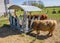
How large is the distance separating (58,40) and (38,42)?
149cm

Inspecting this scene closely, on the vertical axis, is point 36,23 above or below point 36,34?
above

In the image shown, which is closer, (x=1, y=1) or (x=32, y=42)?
(x=32, y=42)

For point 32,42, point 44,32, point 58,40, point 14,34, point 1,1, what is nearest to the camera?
point 32,42

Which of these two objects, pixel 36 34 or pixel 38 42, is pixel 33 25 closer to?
pixel 36 34

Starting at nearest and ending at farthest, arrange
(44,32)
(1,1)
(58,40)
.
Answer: (58,40), (44,32), (1,1)

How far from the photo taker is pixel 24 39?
38.1ft

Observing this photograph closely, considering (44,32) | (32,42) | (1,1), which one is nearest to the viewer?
(32,42)

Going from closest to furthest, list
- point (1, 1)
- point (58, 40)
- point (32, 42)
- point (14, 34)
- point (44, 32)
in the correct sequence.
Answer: point (32, 42)
point (58, 40)
point (14, 34)
point (44, 32)
point (1, 1)

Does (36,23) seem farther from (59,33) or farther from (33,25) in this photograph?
(59,33)

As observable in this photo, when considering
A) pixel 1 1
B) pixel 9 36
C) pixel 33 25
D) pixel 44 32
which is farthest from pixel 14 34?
pixel 1 1

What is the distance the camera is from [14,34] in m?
12.7

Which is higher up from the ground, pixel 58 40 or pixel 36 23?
pixel 36 23

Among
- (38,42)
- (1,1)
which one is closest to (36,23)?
(38,42)

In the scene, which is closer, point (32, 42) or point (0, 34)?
point (32, 42)
